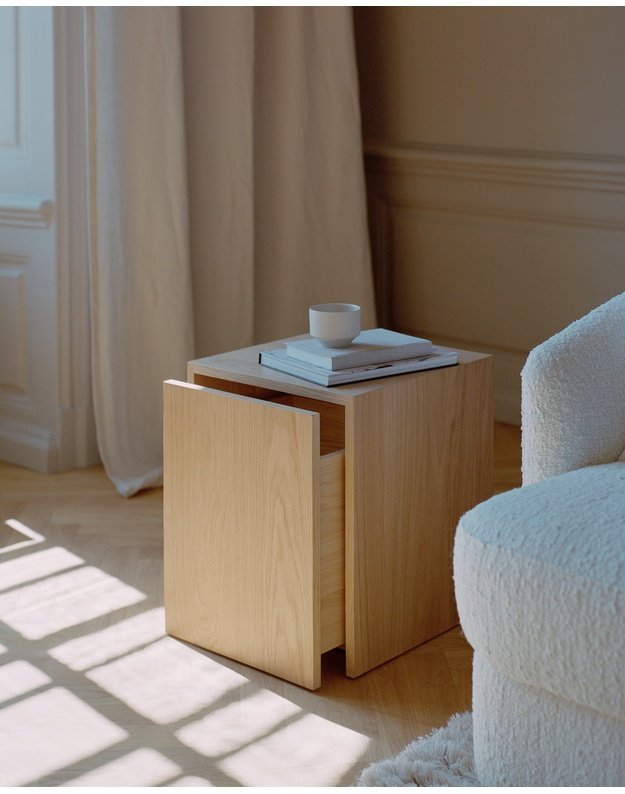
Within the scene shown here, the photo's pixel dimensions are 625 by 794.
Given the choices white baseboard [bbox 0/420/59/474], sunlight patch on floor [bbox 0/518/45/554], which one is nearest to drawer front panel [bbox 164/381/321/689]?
sunlight patch on floor [bbox 0/518/45/554]

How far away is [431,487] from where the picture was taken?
5.68 feet

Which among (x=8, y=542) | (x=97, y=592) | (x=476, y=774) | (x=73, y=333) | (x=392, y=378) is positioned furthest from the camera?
(x=73, y=333)

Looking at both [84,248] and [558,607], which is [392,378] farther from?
[84,248]

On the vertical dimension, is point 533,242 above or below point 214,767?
above

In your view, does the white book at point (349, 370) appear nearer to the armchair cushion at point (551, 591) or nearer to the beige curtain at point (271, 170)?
the armchair cushion at point (551, 591)

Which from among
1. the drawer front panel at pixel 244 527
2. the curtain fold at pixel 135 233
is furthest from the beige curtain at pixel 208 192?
the drawer front panel at pixel 244 527

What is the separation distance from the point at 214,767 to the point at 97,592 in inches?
23.7

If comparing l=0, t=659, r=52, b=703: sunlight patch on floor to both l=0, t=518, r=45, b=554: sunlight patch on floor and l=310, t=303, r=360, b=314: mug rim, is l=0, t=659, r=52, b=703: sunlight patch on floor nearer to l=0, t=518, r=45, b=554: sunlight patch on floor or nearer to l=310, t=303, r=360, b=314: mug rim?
l=0, t=518, r=45, b=554: sunlight patch on floor

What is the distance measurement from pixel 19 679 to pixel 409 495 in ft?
2.03

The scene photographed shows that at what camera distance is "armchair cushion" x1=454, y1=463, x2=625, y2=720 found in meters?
1.05

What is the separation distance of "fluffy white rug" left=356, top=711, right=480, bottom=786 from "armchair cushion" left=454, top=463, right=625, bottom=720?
0.91 feet

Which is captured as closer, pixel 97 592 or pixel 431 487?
pixel 431 487

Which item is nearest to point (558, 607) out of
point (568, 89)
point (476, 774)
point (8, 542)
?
point (476, 774)

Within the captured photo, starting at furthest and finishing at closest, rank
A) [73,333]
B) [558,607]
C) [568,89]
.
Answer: [568,89]
[73,333]
[558,607]
